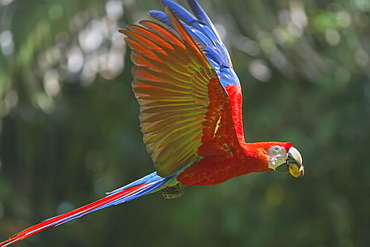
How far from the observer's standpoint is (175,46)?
4.84 ft

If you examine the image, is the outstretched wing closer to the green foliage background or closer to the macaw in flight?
the macaw in flight

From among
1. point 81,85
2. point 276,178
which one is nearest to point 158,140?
point 276,178

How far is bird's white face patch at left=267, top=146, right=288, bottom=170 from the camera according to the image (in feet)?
5.72

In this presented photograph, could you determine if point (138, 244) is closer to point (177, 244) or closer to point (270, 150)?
point (177, 244)

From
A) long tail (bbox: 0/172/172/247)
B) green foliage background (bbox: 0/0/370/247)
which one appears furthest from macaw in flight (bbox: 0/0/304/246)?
green foliage background (bbox: 0/0/370/247)

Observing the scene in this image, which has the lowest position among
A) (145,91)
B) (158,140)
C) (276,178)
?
(276,178)

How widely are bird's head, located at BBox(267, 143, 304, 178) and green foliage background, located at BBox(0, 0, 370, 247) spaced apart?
216cm

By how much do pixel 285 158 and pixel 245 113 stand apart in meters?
2.71

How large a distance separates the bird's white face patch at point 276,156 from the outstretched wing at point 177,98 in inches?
4.4

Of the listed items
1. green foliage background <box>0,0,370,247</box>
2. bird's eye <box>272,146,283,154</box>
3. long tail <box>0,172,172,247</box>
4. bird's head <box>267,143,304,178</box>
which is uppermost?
long tail <box>0,172,172,247</box>

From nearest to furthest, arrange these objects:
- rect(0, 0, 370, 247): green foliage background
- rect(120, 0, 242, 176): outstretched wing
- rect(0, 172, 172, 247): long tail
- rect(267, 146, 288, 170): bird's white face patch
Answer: rect(120, 0, 242, 176): outstretched wing < rect(0, 172, 172, 247): long tail < rect(267, 146, 288, 170): bird's white face patch < rect(0, 0, 370, 247): green foliage background

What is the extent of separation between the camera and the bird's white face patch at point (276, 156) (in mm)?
1744

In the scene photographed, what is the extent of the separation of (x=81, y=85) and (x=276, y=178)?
5.18 feet

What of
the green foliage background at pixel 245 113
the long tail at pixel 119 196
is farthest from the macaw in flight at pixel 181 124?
the green foliage background at pixel 245 113
